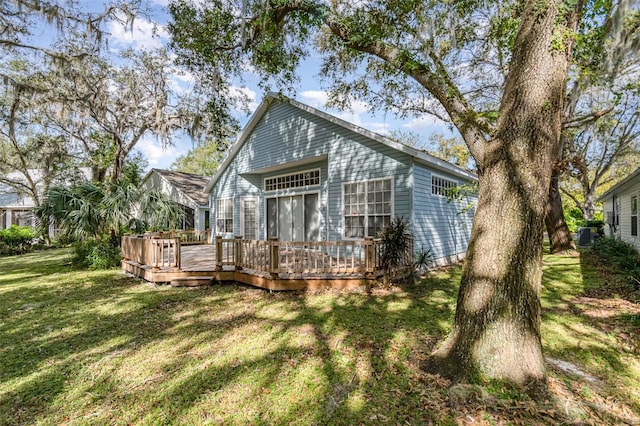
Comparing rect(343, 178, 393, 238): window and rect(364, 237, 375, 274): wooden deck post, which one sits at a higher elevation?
rect(343, 178, 393, 238): window

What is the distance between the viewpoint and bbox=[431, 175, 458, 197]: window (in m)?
9.15

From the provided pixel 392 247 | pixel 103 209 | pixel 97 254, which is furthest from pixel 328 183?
pixel 97 254

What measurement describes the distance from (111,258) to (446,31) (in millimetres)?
12564

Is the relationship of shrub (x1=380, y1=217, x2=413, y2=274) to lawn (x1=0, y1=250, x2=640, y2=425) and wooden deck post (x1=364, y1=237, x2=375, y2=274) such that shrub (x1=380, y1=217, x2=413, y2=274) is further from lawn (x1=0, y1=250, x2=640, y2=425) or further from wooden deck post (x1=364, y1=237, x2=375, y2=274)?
lawn (x1=0, y1=250, x2=640, y2=425)

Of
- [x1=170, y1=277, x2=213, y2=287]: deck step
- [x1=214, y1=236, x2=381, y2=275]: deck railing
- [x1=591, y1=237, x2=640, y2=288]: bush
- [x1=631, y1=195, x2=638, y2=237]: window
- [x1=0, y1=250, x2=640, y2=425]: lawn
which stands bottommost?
[x1=0, y1=250, x2=640, y2=425]: lawn

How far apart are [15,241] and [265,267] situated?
18584mm

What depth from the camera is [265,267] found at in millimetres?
6984

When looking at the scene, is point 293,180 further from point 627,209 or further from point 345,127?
point 627,209

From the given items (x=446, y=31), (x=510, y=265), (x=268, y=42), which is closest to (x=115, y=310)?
(x=268, y=42)

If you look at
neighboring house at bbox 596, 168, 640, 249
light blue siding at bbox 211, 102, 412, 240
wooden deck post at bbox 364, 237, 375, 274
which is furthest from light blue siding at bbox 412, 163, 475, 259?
neighboring house at bbox 596, 168, 640, 249

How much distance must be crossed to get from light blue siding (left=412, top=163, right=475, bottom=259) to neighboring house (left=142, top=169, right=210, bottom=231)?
12.0 m

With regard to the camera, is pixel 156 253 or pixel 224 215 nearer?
pixel 156 253

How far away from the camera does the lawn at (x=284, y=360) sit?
9.27 ft

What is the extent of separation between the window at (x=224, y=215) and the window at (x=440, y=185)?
29.4 ft
